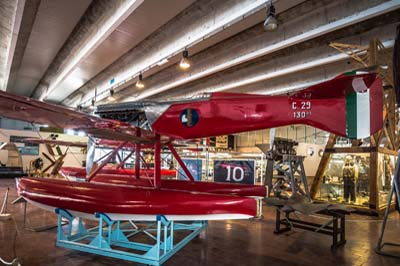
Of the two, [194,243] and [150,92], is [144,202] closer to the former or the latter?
[194,243]

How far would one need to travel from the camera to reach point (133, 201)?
10.0 feet

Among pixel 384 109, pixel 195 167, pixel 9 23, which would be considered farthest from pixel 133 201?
pixel 384 109

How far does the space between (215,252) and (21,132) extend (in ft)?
53.1

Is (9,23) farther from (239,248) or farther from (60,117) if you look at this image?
(239,248)

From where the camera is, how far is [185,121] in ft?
11.5

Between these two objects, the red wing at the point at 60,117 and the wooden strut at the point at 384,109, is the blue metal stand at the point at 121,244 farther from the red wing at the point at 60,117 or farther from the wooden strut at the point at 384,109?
the wooden strut at the point at 384,109

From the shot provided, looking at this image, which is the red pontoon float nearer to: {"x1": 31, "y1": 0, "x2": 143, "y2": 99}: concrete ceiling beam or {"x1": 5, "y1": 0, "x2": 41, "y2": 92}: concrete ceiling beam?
{"x1": 31, "y1": 0, "x2": 143, "y2": 99}: concrete ceiling beam

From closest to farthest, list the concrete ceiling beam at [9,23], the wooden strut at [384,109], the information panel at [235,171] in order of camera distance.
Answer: the concrete ceiling beam at [9,23], the information panel at [235,171], the wooden strut at [384,109]

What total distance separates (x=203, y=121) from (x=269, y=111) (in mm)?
874

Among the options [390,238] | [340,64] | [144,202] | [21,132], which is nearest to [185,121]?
[144,202]

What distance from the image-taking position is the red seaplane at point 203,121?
2885 millimetres

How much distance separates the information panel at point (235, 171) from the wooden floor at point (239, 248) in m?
1.20

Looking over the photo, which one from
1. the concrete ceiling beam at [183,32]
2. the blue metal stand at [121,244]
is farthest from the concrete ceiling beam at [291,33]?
the blue metal stand at [121,244]

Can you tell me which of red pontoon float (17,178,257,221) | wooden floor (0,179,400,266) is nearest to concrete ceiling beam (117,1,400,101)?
wooden floor (0,179,400,266)
